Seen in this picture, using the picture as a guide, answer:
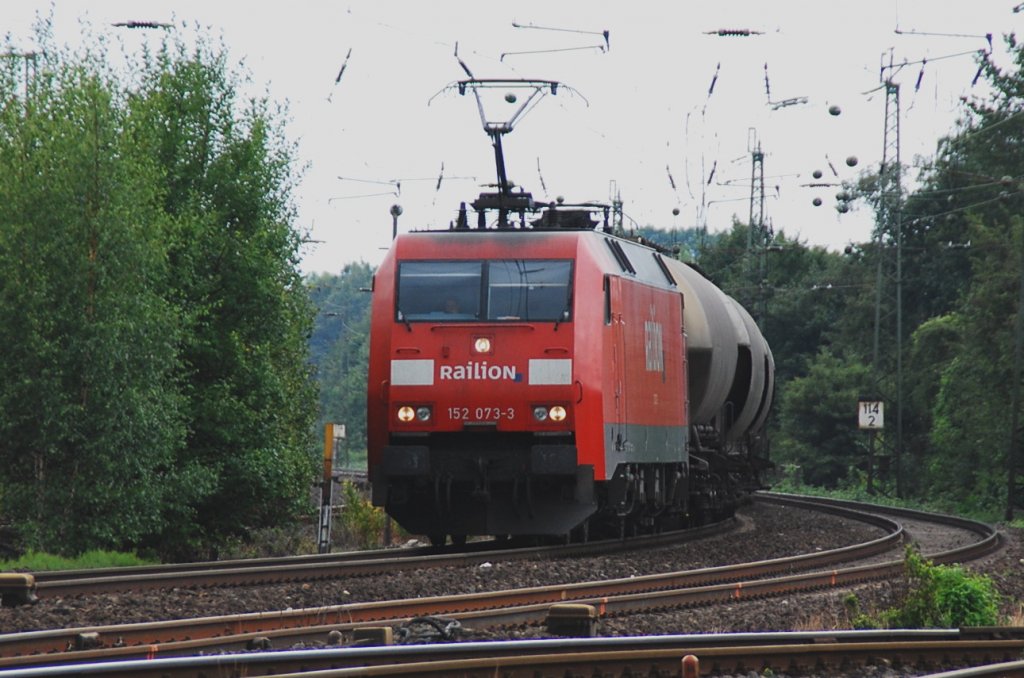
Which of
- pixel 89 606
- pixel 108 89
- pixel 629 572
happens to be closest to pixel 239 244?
pixel 108 89

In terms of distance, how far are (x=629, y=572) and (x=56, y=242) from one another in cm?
874

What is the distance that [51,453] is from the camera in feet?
64.2

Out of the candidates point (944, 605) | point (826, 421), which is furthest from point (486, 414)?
point (826, 421)

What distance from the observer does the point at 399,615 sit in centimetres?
1138

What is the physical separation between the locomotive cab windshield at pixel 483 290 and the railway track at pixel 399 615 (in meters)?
3.72

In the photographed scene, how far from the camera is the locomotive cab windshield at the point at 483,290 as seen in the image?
57.6 ft

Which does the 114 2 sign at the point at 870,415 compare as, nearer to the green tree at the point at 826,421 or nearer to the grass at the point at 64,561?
the green tree at the point at 826,421

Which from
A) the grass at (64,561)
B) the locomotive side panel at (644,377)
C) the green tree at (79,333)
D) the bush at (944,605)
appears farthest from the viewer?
the green tree at (79,333)

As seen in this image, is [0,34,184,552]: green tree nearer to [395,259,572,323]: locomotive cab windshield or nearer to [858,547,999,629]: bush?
[395,259,572,323]: locomotive cab windshield

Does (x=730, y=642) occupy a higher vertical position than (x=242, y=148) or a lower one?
lower

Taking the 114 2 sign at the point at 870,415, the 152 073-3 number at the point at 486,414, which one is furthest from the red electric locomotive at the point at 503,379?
the 114 2 sign at the point at 870,415

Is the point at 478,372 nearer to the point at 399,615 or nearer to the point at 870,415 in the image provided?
the point at 399,615

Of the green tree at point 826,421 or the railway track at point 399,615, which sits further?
the green tree at point 826,421

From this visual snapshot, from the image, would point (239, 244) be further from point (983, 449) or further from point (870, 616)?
point (983, 449)
